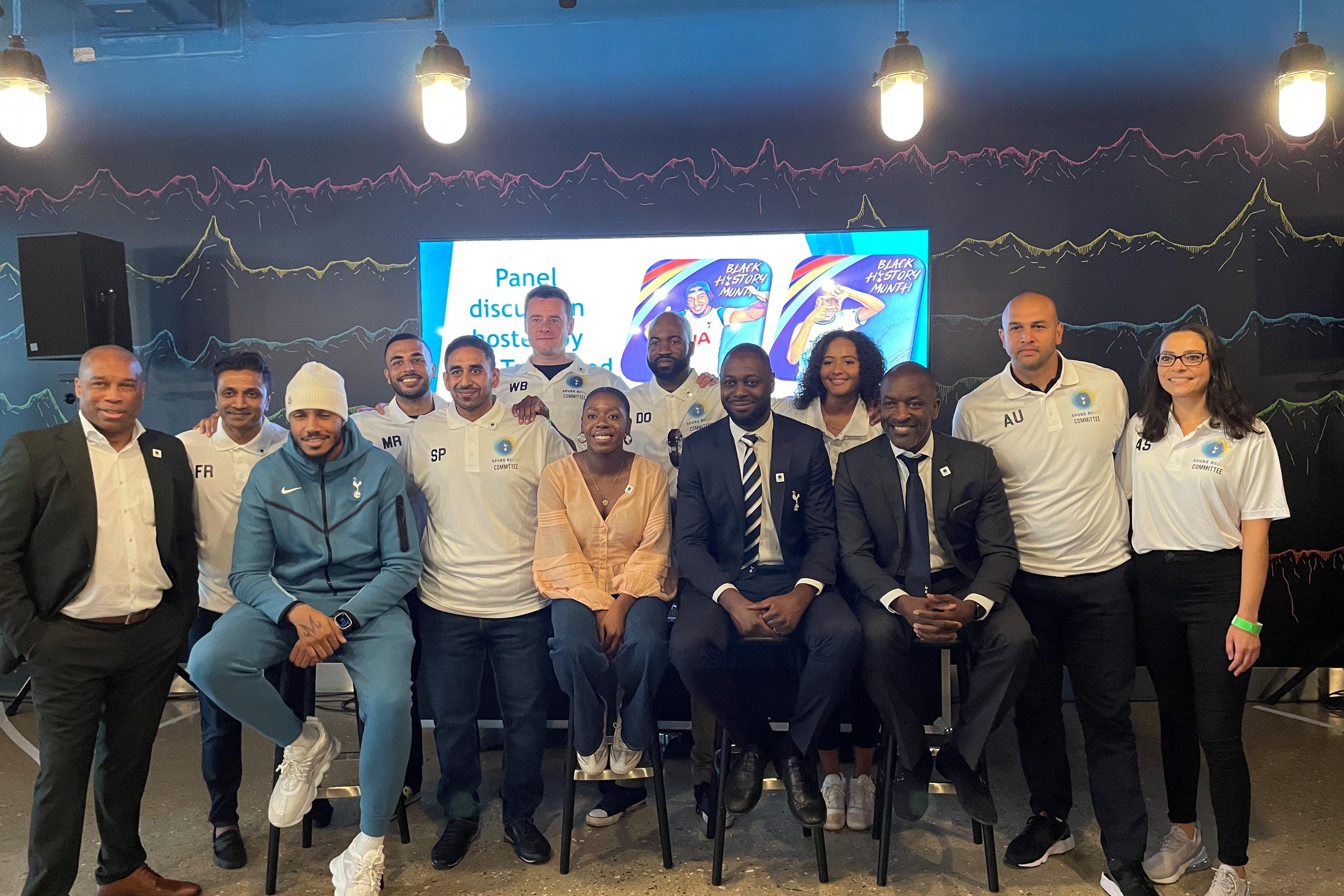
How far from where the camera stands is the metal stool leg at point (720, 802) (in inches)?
101

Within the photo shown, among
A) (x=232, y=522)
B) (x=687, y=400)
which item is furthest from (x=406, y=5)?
(x=232, y=522)

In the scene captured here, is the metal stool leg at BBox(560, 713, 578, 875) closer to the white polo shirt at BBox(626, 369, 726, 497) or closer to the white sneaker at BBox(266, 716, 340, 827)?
the white sneaker at BBox(266, 716, 340, 827)

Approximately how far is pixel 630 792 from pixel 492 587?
925 millimetres

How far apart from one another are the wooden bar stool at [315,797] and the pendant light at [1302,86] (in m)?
4.49

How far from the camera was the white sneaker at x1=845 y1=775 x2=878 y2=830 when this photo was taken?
2879mm

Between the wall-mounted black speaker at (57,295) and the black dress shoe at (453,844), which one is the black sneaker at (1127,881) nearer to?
the black dress shoe at (453,844)

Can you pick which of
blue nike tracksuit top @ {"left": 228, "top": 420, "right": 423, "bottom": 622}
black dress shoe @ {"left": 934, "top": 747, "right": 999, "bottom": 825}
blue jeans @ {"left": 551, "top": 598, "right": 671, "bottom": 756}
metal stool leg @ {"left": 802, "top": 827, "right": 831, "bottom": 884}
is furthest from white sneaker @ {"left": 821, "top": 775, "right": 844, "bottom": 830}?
blue nike tracksuit top @ {"left": 228, "top": 420, "right": 423, "bottom": 622}

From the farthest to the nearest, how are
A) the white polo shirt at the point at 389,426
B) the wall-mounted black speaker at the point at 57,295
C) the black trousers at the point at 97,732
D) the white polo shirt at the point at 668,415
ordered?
1. the wall-mounted black speaker at the point at 57,295
2. the white polo shirt at the point at 668,415
3. the white polo shirt at the point at 389,426
4. the black trousers at the point at 97,732

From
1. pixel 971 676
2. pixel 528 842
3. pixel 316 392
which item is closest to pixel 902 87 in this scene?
pixel 971 676

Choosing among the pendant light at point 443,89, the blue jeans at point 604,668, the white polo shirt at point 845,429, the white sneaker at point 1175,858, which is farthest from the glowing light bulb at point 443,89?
the white sneaker at point 1175,858

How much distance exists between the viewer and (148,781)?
338cm

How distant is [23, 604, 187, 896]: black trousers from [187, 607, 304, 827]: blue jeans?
23 centimetres

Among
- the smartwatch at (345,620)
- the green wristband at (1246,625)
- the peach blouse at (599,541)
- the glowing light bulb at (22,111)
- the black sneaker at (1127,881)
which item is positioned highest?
the glowing light bulb at (22,111)

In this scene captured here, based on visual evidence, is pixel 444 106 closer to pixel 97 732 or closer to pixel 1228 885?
pixel 97 732
